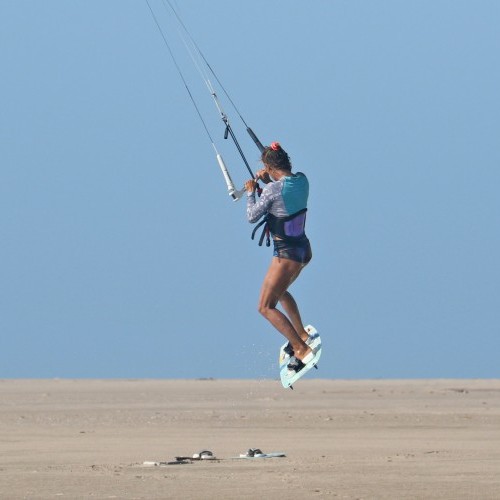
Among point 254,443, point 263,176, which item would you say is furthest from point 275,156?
point 254,443

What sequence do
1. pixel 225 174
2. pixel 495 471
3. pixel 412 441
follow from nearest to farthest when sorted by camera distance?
pixel 225 174
pixel 495 471
pixel 412 441

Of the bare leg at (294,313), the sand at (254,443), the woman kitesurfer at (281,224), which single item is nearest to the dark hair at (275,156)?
the woman kitesurfer at (281,224)

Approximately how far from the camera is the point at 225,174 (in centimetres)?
1808

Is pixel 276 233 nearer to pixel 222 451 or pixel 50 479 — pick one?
pixel 50 479

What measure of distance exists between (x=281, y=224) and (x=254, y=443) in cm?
788

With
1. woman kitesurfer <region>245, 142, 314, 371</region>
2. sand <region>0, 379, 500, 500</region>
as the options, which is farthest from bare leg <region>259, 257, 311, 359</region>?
sand <region>0, 379, 500, 500</region>

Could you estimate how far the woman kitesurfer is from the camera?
18.1 meters

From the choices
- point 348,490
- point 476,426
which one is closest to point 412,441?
point 476,426

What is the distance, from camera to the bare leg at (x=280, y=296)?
18.3 meters

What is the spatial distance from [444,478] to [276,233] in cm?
358

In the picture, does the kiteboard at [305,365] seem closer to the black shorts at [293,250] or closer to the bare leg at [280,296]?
the bare leg at [280,296]

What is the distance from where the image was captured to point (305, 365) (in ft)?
61.0

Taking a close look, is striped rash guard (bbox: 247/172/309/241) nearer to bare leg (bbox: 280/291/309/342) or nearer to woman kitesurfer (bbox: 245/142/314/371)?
woman kitesurfer (bbox: 245/142/314/371)

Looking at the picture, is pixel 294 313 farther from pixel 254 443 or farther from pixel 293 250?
pixel 254 443
